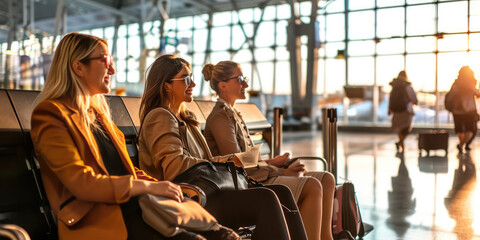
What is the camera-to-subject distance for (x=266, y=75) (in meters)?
23.1

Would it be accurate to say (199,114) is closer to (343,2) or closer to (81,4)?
(343,2)

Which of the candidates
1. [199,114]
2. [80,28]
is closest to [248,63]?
[80,28]

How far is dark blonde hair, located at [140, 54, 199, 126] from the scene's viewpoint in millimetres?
2477

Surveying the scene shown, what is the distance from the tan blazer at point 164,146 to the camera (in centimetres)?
225

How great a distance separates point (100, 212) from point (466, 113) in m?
9.73

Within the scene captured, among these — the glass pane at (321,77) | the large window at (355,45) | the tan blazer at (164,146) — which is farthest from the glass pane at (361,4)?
the tan blazer at (164,146)

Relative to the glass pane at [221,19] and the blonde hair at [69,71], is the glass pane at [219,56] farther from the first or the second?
the blonde hair at [69,71]

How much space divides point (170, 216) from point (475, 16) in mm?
18688

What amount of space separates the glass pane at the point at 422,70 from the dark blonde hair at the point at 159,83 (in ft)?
57.9

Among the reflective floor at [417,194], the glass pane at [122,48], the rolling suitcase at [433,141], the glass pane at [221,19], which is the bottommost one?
the reflective floor at [417,194]

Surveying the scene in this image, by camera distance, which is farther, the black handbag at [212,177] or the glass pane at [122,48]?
the glass pane at [122,48]

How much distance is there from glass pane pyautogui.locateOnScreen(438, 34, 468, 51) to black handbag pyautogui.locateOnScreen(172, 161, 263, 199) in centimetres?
1773

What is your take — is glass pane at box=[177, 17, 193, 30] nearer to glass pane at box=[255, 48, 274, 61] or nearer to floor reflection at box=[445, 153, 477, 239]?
glass pane at box=[255, 48, 274, 61]

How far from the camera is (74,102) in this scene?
181 centimetres
